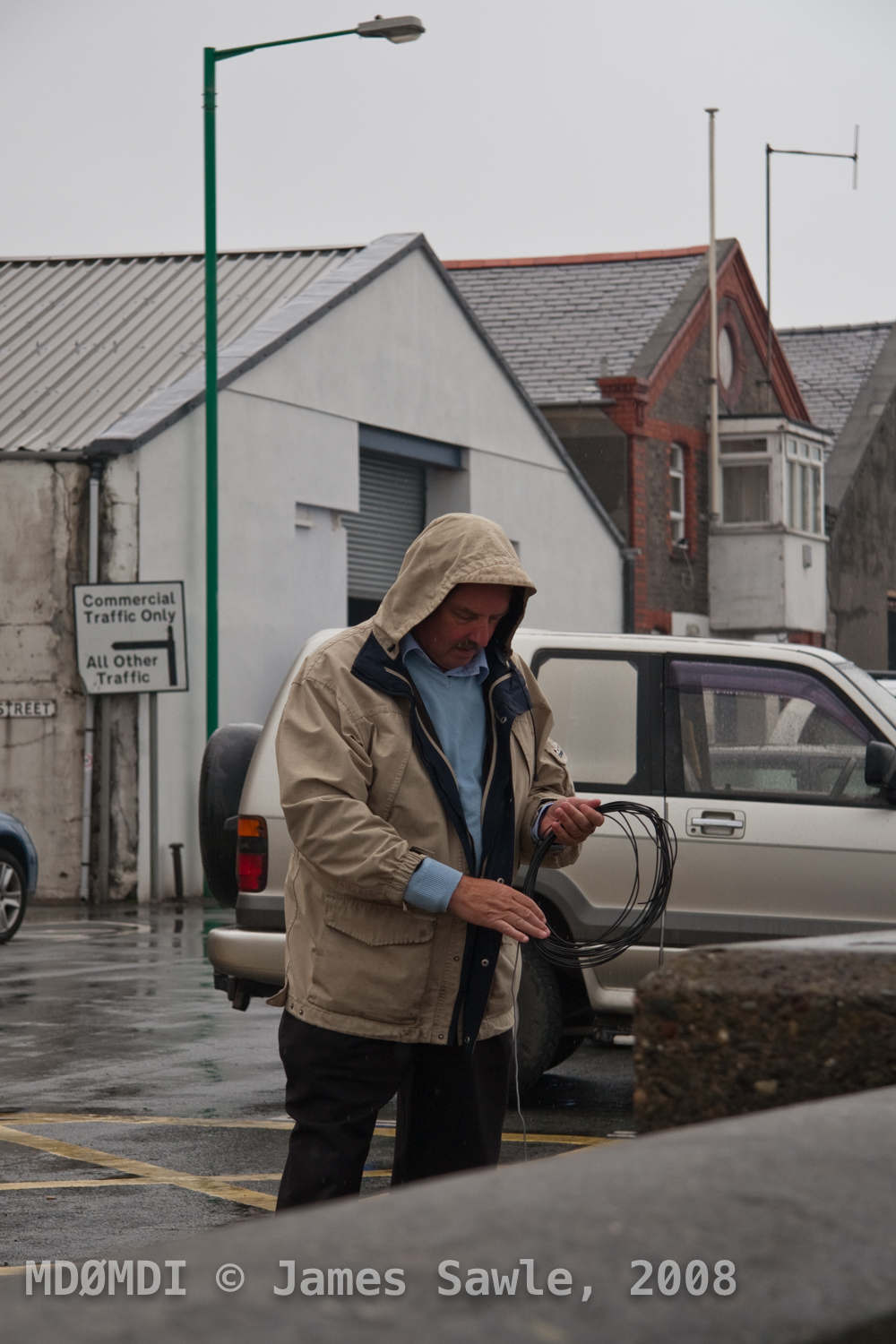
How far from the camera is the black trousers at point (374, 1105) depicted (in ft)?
11.7

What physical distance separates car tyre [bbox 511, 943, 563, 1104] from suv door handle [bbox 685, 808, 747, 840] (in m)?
0.81

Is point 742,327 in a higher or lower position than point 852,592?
higher

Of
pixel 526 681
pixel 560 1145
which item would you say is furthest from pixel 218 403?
pixel 526 681

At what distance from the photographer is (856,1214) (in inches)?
58.2

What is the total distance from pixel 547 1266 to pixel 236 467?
18.7 metres

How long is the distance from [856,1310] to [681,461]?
1260 inches

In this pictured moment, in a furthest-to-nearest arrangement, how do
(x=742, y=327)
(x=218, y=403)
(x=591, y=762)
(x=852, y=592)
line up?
(x=852, y=592) < (x=742, y=327) < (x=218, y=403) < (x=591, y=762)

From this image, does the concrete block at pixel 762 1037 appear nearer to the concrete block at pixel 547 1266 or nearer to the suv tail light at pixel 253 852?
the concrete block at pixel 547 1266

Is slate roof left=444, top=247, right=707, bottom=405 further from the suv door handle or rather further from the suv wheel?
the suv door handle

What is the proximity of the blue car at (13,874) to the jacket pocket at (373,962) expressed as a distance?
11.0 metres

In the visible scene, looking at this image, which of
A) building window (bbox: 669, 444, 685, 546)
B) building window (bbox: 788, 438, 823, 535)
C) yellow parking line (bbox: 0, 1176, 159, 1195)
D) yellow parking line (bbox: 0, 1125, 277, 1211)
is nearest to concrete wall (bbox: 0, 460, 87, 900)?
yellow parking line (bbox: 0, 1125, 277, 1211)

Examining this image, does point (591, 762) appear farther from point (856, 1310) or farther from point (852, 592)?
point (852, 592)

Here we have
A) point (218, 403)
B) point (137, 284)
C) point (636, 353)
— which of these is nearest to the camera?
point (218, 403)

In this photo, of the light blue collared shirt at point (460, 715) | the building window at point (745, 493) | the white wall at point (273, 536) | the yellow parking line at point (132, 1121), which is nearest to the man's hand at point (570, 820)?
the light blue collared shirt at point (460, 715)
